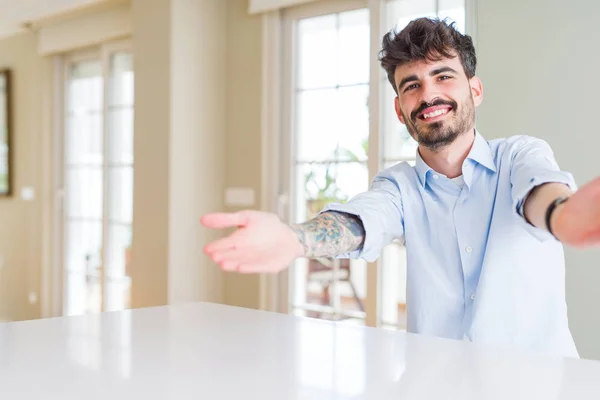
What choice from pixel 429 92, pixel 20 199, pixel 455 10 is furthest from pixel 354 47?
pixel 20 199

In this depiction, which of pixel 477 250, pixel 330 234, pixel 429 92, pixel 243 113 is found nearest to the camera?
pixel 330 234

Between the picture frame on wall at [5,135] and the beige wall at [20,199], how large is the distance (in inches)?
2.2

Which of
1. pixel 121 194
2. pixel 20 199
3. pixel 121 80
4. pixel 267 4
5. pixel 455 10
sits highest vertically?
pixel 267 4

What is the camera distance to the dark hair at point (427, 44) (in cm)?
176

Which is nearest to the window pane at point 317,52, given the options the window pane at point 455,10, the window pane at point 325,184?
the window pane at point 325,184

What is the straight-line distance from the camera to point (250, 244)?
3.70ft

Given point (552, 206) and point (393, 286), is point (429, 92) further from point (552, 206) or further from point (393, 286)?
point (393, 286)

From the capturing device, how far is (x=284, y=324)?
1.44 meters

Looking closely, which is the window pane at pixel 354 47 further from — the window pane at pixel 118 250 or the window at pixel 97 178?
the window pane at pixel 118 250

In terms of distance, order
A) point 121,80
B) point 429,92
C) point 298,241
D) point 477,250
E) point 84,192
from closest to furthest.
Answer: point 298,241, point 477,250, point 429,92, point 121,80, point 84,192

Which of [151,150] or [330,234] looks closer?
[330,234]

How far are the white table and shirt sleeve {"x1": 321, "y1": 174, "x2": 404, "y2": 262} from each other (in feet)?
0.83

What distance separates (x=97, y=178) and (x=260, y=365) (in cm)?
463

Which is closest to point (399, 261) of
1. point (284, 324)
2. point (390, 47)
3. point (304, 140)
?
point (304, 140)
